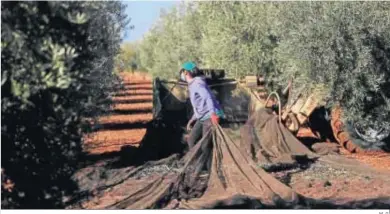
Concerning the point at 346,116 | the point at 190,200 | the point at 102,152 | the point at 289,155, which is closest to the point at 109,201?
the point at 190,200

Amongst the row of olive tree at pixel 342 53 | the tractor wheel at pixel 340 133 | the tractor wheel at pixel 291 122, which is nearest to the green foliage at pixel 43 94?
the row of olive tree at pixel 342 53

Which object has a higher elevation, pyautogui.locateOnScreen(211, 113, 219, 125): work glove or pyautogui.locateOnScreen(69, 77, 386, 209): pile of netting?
pyautogui.locateOnScreen(211, 113, 219, 125): work glove

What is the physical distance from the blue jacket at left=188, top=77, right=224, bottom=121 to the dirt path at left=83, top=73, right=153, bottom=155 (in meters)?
1.49

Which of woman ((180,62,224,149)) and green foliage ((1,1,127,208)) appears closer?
green foliage ((1,1,127,208))

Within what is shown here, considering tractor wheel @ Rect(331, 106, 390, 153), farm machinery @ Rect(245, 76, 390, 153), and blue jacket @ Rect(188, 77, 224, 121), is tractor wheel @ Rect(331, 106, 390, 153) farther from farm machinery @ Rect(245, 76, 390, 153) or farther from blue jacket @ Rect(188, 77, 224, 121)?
blue jacket @ Rect(188, 77, 224, 121)

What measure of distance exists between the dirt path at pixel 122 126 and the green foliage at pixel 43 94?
12.2 feet

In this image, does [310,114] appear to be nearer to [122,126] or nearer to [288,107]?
[288,107]

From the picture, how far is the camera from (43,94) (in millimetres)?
6430

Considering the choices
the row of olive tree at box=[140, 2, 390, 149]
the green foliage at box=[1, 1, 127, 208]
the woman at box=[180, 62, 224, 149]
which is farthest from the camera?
the row of olive tree at box=[140, 2, 390, 149]

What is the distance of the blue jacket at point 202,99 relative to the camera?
11.0 metres

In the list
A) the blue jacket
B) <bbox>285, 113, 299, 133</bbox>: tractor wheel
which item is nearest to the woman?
the blue jacket

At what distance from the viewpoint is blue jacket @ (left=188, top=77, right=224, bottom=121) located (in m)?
11.0

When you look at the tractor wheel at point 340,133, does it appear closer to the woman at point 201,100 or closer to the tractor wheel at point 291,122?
the tractor wheel at point 291,122

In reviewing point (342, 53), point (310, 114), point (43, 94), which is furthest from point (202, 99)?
point (310, 114)
